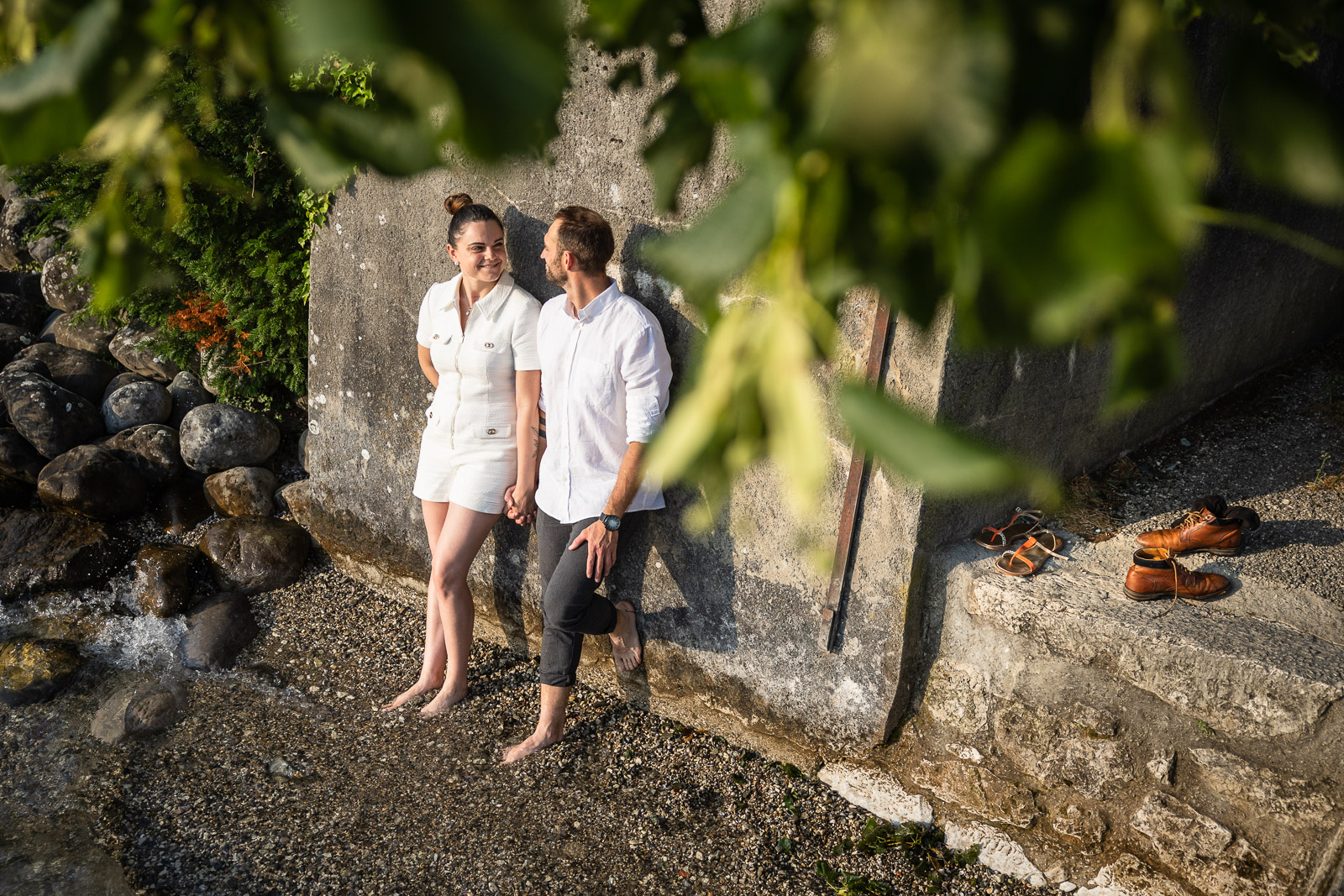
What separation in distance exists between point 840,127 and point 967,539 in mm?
3105

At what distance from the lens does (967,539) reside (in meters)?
3.37

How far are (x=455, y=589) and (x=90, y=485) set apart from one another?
2.70 metres

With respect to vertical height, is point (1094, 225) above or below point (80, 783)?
above

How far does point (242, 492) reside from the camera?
534 centimetres

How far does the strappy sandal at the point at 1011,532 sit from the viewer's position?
331cm

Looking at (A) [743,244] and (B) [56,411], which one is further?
(B) [56,411]

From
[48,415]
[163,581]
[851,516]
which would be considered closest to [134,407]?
[48,415]

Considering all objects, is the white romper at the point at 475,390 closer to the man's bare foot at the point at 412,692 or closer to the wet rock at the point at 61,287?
the man's bare foot at the point at 412,692

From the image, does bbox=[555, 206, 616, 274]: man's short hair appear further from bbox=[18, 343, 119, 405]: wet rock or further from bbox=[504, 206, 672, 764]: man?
bbox=[18, 343, 119, 405]: wet rock

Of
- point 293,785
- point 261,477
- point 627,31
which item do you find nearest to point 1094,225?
point 627,31

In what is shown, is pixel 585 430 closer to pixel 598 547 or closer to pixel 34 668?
pixel 598 547

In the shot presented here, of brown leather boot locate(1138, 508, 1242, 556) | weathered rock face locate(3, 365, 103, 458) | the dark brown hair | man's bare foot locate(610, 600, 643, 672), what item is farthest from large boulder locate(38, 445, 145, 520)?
brown leather boot locate(1138, 508, 1242, 556)

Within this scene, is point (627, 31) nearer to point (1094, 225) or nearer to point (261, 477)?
point (1094, 225)

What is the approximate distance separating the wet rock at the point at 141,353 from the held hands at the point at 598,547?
4.24 meters
